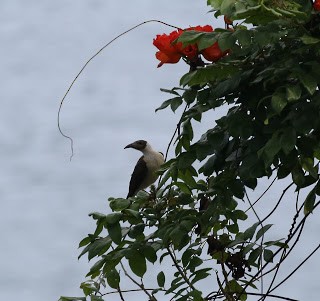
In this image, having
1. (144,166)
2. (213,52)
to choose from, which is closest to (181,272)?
(213,52)

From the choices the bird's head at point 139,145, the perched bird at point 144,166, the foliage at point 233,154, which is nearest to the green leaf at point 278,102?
the foliage at point 233,154

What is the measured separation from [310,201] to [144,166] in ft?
15.1

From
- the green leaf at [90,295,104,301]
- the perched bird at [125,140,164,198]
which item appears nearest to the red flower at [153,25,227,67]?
the green leaf at [90,295,104,301]

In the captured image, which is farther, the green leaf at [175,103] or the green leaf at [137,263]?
the green leaf at [137,263]

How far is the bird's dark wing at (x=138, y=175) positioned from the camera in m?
7.95

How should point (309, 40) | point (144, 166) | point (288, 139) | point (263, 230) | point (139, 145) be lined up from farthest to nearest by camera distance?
point (139, 145)
point (144, 166)
point (263, 230)
point (288, 139)
point (309, 40)

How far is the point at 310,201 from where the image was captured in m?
3.41

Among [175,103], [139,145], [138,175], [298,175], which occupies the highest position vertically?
[139,145]

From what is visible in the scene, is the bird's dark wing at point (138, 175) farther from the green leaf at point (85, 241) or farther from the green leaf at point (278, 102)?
the green leaf at point (278, 102)

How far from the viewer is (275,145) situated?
2.89m

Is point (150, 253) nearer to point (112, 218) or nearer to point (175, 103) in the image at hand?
point (112, 218)

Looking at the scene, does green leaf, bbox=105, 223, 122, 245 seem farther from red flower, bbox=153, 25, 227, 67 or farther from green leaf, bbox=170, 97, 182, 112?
red flower, bbox=153, 25, 227, 67

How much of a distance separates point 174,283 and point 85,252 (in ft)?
1.21

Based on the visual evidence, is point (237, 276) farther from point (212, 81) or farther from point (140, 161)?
point (140, 161)
